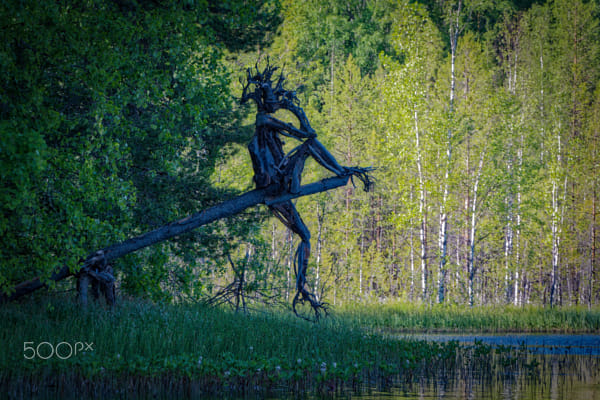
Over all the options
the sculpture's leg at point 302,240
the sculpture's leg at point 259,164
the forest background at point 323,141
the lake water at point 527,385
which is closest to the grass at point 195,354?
the lake water at point 527,385

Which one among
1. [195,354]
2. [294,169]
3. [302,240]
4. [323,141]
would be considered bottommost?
[195,354]

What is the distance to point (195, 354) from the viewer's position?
30.8ft

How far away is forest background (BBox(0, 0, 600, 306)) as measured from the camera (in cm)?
961

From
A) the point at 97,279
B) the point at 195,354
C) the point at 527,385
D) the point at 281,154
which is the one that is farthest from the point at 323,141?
the point at 195,354

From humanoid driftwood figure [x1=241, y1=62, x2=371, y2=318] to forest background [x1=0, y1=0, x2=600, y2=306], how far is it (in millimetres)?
2387

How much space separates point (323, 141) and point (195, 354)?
2094cm

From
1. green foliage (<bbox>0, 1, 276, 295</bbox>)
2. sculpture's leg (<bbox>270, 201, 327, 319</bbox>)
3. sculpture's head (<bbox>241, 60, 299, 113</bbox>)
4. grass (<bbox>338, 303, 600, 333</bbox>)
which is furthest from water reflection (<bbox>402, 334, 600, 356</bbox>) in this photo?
green foliage (<bbox>0, 1, 276, 295</bbox>)

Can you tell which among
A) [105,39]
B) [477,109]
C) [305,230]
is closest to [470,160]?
[477,109]

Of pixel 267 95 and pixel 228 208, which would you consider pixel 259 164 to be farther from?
pixel 267 95

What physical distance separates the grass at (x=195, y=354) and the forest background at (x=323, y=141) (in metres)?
1.16

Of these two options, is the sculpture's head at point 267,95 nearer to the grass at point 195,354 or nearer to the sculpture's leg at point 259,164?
the sculpture's leg at point 259,164

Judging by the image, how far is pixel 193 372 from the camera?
8820mm

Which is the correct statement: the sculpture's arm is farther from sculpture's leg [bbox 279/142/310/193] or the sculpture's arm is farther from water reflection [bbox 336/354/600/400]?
water reflection [bbox 336/354/600/400]

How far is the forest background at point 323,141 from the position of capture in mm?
9609
